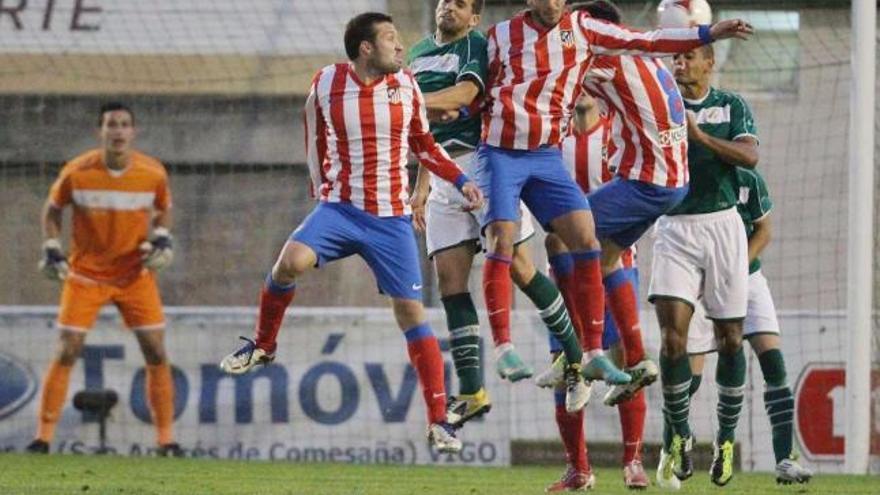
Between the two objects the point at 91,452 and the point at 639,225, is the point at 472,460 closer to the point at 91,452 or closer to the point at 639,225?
the point at 91,452

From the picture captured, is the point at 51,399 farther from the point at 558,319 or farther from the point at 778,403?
the point at 778,403

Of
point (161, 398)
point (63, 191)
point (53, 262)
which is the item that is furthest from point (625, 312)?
point (63, 191)

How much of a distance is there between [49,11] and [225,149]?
178cm

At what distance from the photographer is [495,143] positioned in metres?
11.4

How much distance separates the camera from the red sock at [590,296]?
1134 centimetres

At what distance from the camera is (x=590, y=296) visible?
37.4 feet

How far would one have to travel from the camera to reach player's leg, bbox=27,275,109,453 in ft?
51.6

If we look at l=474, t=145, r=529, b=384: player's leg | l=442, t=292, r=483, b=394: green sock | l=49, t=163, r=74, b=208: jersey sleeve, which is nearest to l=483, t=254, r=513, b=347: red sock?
l=474, t=145, r=529, b=384: player's leg

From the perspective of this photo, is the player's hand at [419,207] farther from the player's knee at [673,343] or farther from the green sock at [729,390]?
the green sock at [729,390]

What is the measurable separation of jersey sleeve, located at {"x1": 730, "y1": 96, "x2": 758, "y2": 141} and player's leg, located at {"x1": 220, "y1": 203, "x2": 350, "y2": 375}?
213 centimetres

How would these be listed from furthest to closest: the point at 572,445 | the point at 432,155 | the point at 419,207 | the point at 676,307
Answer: the point at 572,445 < the point at 419,207 < the point at 676,307 < the point at 432,155

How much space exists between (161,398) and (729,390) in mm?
4817

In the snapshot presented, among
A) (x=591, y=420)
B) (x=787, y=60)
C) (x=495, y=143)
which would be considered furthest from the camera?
(x=787, y=60)

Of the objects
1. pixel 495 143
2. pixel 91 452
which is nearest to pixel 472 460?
pixel 91 452
